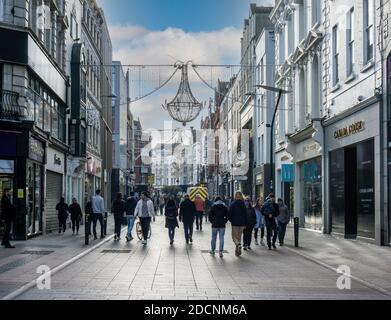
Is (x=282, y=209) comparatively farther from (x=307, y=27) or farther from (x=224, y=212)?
(x=307, y=27)

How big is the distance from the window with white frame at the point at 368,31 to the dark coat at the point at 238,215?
25.1ft

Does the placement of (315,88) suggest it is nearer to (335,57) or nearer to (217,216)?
(335,57)

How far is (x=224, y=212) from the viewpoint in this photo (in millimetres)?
19797

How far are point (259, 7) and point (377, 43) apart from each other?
34970 millimetres

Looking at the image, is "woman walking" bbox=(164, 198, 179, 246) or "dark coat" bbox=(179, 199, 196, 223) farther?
"woman walking" bbox=(164, 198, 179, 246)

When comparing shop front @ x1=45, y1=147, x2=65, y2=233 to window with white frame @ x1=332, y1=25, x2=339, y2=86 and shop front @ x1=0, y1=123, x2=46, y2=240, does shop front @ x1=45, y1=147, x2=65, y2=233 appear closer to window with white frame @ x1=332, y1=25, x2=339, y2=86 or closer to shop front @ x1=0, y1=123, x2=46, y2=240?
shop front @ x1=0, y1=123, x2=46, y2=240

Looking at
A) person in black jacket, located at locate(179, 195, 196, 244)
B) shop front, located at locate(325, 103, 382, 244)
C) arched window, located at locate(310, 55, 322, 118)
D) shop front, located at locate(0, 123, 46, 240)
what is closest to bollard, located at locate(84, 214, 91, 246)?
shop front, located at locate(0, 123, 46, 240)

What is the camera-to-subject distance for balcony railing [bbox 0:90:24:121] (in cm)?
2373

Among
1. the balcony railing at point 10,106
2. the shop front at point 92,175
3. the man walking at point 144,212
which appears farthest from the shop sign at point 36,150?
the shop front at point 92,175

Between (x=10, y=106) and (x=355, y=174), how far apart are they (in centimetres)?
1330

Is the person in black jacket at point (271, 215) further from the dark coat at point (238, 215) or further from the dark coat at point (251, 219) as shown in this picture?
the dark coat at point (238, 215)

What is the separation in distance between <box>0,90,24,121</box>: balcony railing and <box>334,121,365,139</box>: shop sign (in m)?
12.0

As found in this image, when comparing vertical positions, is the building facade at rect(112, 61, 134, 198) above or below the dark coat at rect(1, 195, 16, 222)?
above

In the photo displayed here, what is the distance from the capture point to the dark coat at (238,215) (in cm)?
1956
